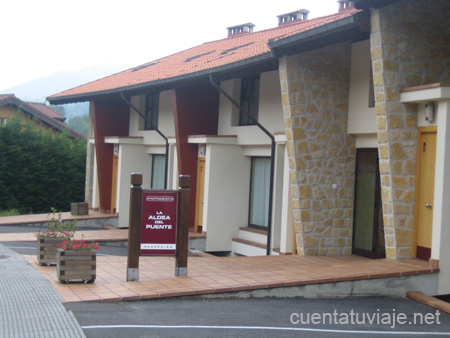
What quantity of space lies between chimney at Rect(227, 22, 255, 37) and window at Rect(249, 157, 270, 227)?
37.6 ft

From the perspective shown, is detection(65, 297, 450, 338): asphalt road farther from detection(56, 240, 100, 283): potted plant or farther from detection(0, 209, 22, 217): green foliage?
detection(0, 209, 22, 217): green foliage

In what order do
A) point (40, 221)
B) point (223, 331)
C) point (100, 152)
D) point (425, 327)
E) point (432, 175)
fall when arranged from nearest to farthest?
point (223, 331) → point (425, 327) → point (432, 175) → point (40, 221) → point (100, 152)

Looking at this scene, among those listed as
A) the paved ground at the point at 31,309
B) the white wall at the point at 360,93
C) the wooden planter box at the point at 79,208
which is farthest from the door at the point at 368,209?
the wooden planter box at the point at 79,208

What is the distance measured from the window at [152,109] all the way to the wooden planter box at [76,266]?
12.2m

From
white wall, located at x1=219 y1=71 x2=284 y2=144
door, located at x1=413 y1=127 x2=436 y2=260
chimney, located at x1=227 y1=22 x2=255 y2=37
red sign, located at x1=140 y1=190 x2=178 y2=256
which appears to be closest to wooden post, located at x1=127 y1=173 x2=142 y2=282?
red sign, located at x1=140 y1=190 x2=178 y2=256

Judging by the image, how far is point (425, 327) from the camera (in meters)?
7.53

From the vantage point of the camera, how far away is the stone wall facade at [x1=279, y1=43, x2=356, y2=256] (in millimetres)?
12094

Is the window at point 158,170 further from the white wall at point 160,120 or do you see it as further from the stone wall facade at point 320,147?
the stone wall facade at point 320,147

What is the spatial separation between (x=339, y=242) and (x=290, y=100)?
10.4 ft

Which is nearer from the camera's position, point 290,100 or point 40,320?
point 40,320

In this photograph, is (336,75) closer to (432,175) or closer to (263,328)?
(432,175)

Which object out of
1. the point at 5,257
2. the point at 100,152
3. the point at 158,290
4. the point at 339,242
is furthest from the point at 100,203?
the point at 158,290

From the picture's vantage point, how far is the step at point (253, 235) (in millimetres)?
15274

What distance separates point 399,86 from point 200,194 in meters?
8.93
